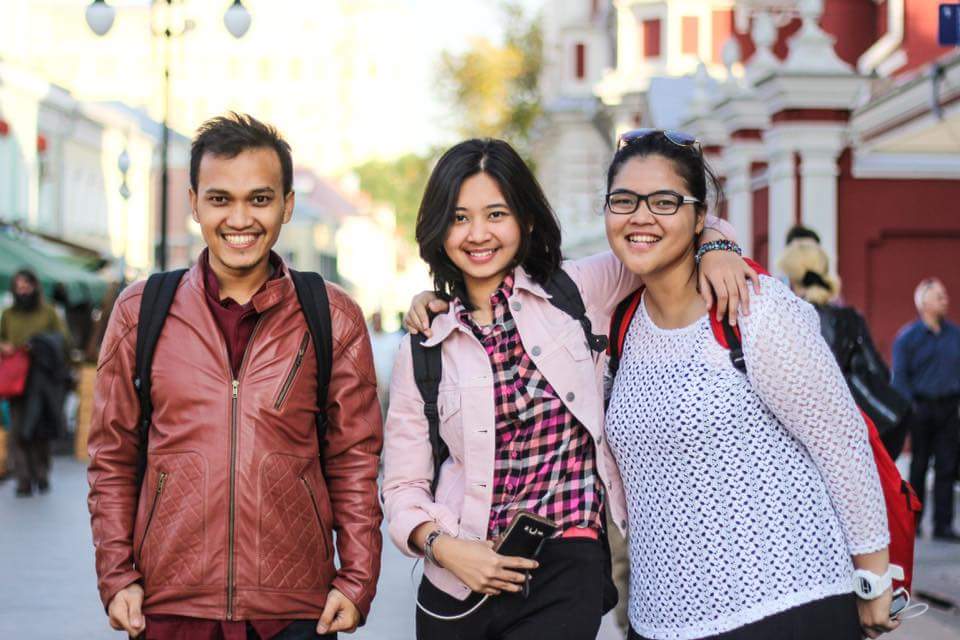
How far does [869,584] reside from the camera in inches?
140

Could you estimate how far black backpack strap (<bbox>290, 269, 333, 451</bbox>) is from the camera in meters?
3.89

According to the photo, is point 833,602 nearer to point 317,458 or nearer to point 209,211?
point 317,458

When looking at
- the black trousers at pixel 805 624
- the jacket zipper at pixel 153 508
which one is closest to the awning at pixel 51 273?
the jacket zipper at pixel 153 508

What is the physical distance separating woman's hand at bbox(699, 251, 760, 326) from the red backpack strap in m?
0.27

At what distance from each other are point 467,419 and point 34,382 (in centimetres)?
1197

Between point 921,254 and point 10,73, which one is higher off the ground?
point 10,73

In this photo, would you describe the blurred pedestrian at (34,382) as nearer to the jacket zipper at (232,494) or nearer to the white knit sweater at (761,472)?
the jacket zipper at (232,494)

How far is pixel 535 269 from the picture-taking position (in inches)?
158

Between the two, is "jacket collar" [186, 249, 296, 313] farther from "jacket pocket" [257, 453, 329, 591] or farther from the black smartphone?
the black smartphone

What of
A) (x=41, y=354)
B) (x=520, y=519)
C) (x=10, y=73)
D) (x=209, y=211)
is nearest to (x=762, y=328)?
(x=520, y=519)

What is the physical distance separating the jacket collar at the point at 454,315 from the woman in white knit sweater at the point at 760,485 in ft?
1.40

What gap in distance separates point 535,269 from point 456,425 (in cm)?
48

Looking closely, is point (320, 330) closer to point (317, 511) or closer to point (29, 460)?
point (317, 511)

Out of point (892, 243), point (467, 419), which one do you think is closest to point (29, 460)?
point (892, 243)
